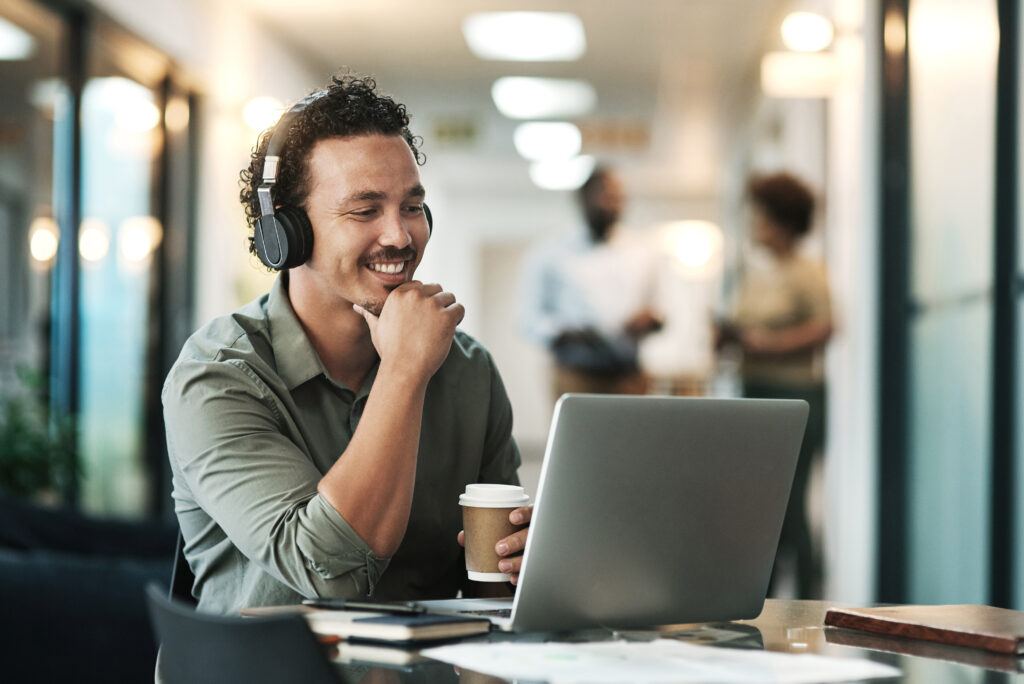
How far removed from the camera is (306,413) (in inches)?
58.1

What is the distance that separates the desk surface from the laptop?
0.04m

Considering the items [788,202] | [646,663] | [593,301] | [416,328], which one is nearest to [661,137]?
[593,301]

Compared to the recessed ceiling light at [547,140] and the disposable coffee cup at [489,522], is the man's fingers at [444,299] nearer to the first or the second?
the disposable coffee cup at [489,522]

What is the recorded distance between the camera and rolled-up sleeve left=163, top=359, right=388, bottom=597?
1.25 metres

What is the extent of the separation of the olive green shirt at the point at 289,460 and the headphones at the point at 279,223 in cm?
8

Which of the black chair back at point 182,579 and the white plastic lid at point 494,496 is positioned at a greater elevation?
the white plastic lid at point 494,496

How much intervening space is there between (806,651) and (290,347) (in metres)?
0.73

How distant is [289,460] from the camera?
1.31 meters

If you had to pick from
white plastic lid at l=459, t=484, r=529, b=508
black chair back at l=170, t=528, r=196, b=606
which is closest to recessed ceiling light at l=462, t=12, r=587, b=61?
black chair back at l=170, t=528, r=196, b=606

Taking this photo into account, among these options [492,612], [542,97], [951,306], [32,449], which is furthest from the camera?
[542,97]

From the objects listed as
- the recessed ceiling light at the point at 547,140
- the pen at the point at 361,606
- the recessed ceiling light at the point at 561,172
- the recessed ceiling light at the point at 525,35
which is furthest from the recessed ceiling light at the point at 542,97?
the pen at the point at 361,606

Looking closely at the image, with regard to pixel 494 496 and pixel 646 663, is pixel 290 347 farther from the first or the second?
pixel 646 663

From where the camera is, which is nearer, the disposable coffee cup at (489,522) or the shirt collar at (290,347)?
the disposable coffee cup at (489,522)

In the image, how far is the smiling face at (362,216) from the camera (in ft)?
4.88
